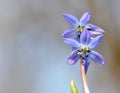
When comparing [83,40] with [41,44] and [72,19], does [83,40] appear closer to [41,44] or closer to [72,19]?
[72,19]

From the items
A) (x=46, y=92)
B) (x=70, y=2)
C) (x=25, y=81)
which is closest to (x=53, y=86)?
(x=46, y=92)

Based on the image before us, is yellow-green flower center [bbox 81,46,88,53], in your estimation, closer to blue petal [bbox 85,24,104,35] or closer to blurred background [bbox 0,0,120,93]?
blue petal [bbox 85,24,104,35]

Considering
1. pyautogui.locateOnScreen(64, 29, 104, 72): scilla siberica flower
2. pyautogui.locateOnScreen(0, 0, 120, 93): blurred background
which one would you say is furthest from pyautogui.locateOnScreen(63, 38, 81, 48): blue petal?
pyautogui.locateOnScreen(0, 0, 120, 93): blurred background

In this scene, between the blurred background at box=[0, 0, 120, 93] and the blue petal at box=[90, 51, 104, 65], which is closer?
the blue petal at box=[90, 51, 104, 65]

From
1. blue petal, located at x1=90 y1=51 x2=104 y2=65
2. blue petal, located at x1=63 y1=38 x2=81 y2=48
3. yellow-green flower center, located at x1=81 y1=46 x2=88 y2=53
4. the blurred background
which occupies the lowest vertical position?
blue petal, located at x1=90 y1=51 x2=104 y2=65

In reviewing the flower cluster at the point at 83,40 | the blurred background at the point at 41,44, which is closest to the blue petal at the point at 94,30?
the flower cluster at the point at 83,40

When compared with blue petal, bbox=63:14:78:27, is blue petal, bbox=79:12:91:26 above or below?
above

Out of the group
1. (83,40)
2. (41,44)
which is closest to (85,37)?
(83,40)
